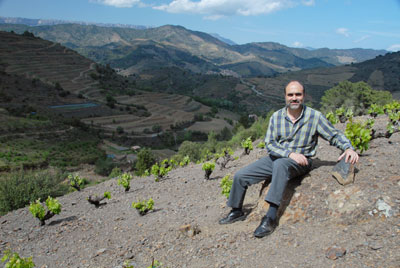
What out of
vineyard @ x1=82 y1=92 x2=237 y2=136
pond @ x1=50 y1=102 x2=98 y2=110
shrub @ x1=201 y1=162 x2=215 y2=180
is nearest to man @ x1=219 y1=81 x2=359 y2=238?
shrub @ x1=201 y1=162 x2=215 y2=180

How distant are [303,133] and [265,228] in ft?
5.00

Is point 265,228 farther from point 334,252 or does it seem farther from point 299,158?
point 299,158

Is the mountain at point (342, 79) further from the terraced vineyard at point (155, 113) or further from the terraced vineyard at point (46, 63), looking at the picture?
the terraced vineyard at point (46, 63)

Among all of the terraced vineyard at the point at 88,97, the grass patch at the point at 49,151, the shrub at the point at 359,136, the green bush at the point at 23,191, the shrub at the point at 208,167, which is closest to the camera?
the shrub at the point at 359,136

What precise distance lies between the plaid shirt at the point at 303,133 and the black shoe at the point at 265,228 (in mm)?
969

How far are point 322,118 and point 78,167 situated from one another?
36843mm

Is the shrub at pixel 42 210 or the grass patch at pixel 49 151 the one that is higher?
the shrub at pixel 42 210

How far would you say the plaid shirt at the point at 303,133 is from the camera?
4.06 meters

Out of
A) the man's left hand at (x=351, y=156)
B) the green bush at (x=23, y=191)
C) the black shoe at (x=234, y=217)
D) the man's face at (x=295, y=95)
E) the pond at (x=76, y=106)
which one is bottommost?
the pond at (x=76, y=106)

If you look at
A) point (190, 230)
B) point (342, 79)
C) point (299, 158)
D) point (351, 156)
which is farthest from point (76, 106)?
point (342, 79)

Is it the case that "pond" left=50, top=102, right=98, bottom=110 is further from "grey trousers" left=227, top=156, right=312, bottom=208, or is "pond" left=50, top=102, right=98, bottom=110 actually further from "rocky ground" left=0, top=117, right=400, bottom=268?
"grey trousers" left=227, top=156, right=312, bottom=208

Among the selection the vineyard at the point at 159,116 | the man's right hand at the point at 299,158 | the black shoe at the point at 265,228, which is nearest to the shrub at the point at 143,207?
the black shoe at the point at 265,228

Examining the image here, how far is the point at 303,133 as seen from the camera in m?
4.10

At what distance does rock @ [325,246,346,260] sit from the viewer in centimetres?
303
